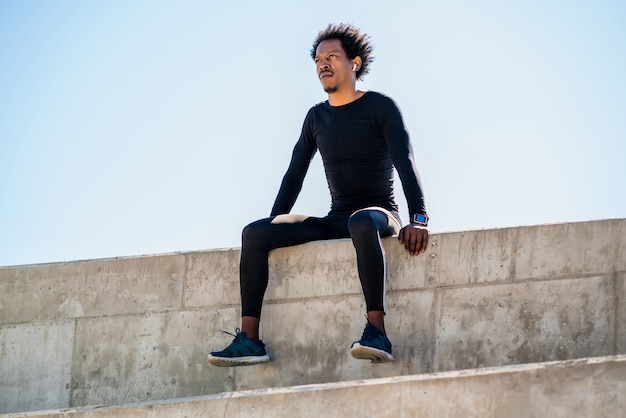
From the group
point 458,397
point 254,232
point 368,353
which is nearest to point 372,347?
point 368,353

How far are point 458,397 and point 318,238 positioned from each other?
7.33 feet

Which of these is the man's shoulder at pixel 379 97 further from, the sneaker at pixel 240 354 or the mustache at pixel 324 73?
the sneaker at pixel 240 354

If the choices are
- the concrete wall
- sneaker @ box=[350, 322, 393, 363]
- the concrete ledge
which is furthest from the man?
the concrete ledge

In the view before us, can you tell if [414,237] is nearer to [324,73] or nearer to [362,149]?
[362,149]

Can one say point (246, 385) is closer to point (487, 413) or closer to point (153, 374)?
point (153, 374)

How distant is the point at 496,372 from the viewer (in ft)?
19.6

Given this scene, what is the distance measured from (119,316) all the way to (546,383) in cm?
352

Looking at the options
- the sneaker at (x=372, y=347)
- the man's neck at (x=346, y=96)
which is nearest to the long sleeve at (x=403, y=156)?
the man's neck at (x=346, y=96)

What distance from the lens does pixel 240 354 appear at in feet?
24.7

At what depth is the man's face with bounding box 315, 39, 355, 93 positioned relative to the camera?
8.30 m

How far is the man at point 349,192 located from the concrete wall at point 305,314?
20cm

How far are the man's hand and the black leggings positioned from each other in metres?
0.13

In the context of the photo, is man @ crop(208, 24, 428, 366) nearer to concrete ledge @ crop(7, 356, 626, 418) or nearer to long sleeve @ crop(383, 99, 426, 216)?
long sleeve @ crop(383, 99, 426, 216)

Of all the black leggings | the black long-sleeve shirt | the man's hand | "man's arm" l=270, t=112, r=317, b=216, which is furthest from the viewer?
"man's arm" l=270, t=112, r=317, b=216
